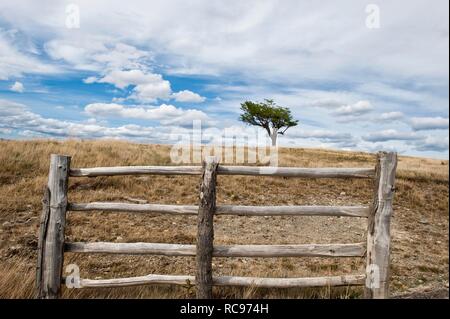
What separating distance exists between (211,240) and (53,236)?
6.74 feet

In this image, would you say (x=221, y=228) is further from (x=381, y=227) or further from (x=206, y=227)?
(x=381, y=227)

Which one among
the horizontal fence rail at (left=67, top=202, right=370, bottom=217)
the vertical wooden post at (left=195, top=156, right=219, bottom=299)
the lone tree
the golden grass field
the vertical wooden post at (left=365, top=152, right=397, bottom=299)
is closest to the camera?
the vertical wooden post at (left=195, top=156, right=219, bottom=299)

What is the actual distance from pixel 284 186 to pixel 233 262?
6.70 metres

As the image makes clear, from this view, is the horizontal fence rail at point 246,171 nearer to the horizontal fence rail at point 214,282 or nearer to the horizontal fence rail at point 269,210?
the horizontal fence rail at point 269,210

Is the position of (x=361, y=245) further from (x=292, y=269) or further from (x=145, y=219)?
(x=145, y=219)

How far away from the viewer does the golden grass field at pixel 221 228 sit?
18.5 ft

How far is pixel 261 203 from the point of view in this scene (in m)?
11.5

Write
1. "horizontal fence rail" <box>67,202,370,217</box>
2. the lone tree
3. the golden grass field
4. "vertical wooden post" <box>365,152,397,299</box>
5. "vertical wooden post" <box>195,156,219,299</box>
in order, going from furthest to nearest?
the lone tree → the golden grass field → "horizontal fence rail" <box>67,202,370,217</box> → "vertical wooden post" <box>365,152,397,299</box> → "vertical wooden post" <box>195,156,219,299</box>

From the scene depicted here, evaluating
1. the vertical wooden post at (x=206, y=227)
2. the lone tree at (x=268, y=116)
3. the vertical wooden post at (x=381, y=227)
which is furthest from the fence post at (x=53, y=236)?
the lone tree at (x=268, y=116)

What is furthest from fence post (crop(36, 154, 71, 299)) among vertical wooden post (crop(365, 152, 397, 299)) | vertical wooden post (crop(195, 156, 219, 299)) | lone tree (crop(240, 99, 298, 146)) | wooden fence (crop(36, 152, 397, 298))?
lone tree (crop(240, 99, 298, 146))

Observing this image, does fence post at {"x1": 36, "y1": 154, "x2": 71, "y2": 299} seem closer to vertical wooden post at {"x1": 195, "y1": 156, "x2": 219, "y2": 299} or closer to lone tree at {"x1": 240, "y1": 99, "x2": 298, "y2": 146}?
vertical wooden post at {"x1": 195, "y1": 156, "x2": 219, "y2": 299}

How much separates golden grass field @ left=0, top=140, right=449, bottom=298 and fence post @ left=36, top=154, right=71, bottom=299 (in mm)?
232

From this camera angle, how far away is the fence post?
15.8ft
